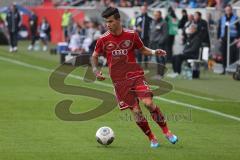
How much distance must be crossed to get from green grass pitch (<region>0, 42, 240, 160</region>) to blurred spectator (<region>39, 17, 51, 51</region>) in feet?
48.5

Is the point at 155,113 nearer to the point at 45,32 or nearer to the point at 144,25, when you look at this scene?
the point at 144,25

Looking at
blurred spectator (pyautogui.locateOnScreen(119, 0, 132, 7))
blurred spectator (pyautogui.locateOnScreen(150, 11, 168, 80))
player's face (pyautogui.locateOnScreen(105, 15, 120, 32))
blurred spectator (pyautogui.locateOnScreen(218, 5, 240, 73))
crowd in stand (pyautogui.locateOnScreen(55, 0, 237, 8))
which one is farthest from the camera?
blurred spectator (pyautogui.locateOnScreen(119, 0, 132, 7))

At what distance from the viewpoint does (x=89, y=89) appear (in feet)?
71.8

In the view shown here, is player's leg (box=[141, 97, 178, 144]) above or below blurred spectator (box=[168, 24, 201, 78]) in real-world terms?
above

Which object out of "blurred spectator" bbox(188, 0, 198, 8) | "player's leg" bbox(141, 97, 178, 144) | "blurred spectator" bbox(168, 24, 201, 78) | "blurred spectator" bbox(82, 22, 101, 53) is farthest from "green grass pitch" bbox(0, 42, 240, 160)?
"blurred spectator" bbox(188, 0, 198, 8)

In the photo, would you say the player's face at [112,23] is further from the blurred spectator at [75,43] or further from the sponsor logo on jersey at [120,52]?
the blurred spectator at [75,43]

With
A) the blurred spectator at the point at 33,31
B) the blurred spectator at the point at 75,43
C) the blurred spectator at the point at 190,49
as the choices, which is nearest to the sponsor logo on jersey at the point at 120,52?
the blurred spectator at the point at 190,49

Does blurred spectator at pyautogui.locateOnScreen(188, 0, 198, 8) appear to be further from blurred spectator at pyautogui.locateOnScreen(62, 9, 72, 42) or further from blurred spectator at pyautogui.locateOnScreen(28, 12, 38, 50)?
blurred spectator at pyautogui.locateOnScreen(28, 12, 38, 50)

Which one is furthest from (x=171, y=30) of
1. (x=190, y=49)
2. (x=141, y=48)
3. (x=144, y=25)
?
(x=141, y=48)

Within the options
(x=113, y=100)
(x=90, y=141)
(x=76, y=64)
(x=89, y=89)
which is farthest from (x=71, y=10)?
(x=90, y=141)

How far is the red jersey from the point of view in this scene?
1280cm

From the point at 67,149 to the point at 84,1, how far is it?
33.7 meters

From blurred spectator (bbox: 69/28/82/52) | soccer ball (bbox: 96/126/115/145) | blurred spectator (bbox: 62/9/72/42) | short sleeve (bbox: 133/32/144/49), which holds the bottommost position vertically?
blurred spectator (bbox: 62/9/72/42)

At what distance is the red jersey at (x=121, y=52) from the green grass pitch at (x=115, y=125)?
1.18 meters
